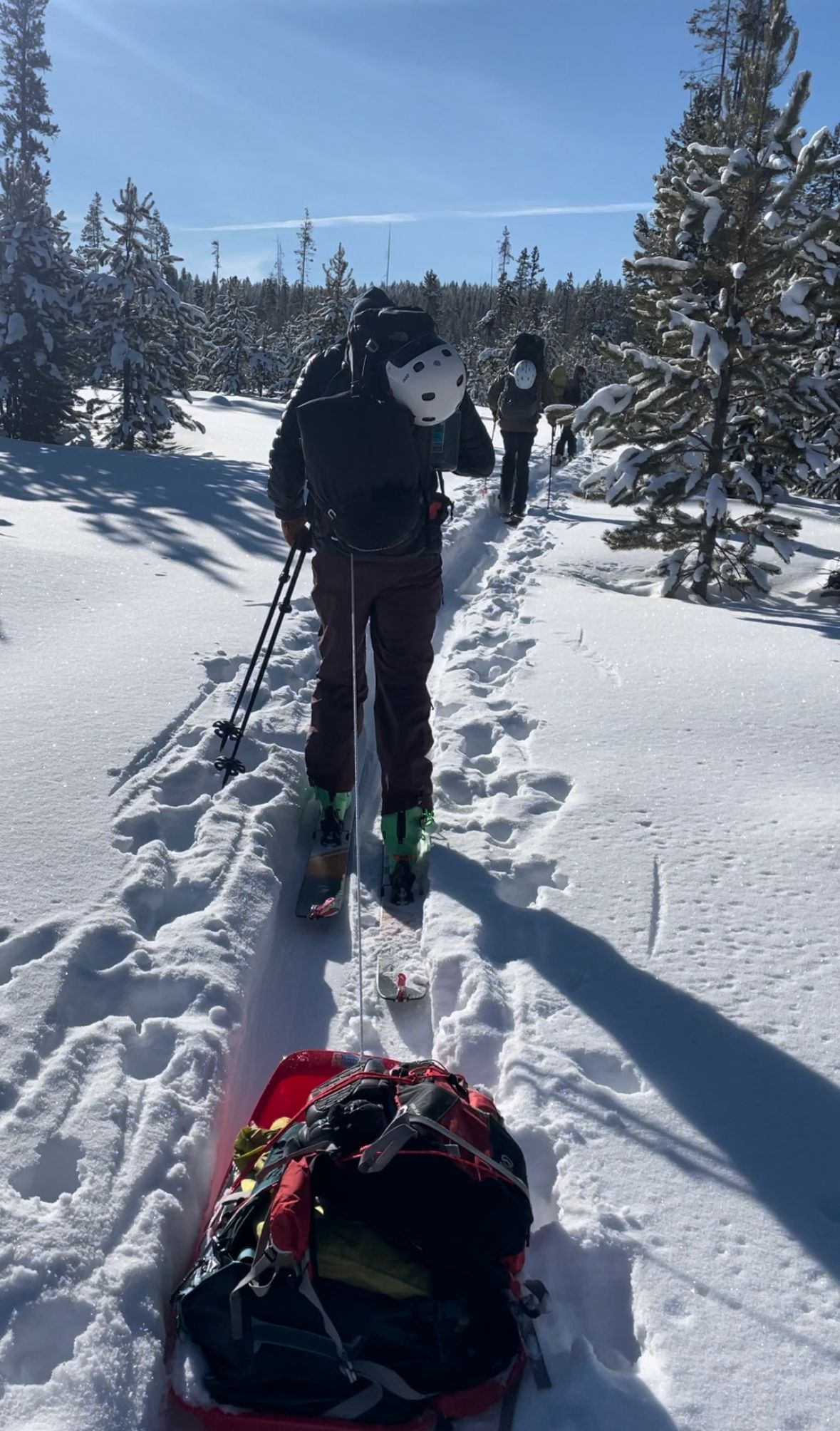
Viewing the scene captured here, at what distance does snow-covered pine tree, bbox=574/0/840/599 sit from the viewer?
8.02 meters

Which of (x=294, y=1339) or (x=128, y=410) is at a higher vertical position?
(x=128, y=410)

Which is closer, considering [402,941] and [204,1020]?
[204,1020]

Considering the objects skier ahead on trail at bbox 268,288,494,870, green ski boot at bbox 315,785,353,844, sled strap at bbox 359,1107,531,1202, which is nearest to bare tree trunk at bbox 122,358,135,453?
skier ahead on trail at bbox 268,288,494,870

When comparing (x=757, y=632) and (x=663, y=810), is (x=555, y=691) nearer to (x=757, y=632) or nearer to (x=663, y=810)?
(x=663, y=810)

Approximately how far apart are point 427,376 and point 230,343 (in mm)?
50563

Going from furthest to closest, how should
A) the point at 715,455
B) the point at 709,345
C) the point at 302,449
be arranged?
the point at 715,455, the point at 709,345, the point at 302,449

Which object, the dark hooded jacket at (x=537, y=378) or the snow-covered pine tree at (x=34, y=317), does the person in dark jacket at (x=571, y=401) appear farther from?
the snow-covered pine tree at (x=34, y=317)

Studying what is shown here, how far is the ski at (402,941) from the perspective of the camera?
3.29 meters

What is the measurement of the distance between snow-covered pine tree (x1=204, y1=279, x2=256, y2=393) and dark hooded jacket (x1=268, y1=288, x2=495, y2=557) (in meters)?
48.7

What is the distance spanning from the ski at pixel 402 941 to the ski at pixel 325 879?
186mm

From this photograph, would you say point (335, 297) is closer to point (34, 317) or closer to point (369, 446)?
point (34, 317)

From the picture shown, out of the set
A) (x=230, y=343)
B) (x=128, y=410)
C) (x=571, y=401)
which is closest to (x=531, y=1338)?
(x=571, y=401)

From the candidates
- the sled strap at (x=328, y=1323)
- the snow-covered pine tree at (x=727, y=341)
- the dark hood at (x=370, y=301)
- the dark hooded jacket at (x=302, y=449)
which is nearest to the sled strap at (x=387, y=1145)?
the sled strap at (x=328, y=1323)

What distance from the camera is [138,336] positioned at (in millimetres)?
22766
